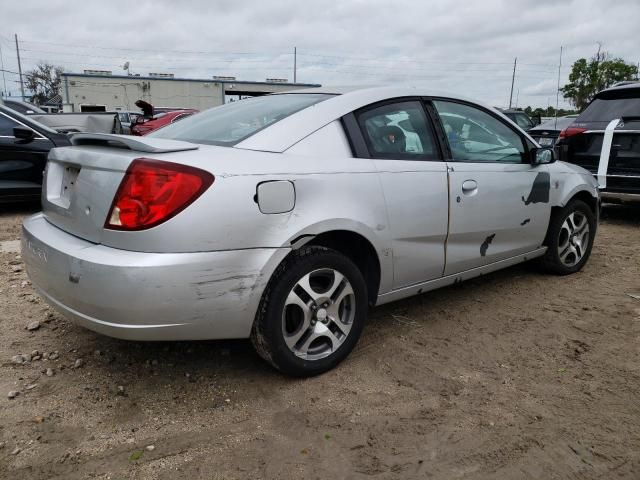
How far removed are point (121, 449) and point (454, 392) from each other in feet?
5.10

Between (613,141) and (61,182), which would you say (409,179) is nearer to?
(61,182)

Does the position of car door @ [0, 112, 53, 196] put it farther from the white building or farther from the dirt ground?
the white building

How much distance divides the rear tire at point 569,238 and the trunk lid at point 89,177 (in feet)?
10.1

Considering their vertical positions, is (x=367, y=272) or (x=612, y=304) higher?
(x=367, y=272)

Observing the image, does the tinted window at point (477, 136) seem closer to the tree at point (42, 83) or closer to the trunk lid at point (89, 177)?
the trunk lid at point (89, 177)

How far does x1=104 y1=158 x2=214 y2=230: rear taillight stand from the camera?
215cm

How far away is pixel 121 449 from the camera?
6.99 feet

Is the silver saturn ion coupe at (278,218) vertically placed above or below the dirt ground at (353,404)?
above

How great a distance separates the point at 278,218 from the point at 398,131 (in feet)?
3.61

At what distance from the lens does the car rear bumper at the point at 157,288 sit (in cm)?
212

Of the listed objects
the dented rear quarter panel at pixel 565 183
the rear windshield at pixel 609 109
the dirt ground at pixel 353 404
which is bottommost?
the dirt ground at pixel 353 404

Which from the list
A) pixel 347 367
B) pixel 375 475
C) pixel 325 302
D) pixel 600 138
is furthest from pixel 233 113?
pixel 600 138

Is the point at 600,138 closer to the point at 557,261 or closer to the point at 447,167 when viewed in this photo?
the point at 557,261

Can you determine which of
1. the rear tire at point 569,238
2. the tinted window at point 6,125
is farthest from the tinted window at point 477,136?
the tinted window at point 6,125
